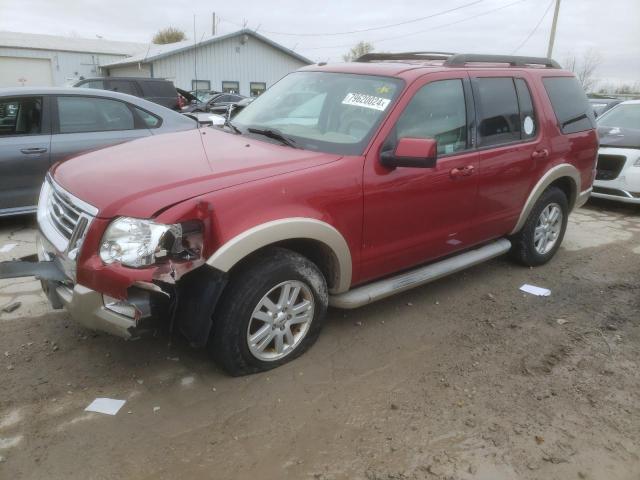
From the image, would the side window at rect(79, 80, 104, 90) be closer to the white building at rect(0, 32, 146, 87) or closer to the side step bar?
the side step bar

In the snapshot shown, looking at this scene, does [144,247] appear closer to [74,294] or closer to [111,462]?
[74,294]

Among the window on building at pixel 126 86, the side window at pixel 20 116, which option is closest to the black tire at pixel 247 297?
the side window at pixel 20 116

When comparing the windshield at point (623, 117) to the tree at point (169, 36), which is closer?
the windshield at point (623, 117)

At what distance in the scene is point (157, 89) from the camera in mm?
13023

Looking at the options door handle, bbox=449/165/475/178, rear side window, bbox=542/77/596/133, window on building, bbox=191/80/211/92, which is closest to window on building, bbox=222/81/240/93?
window on building, bbox=191/80/211/92

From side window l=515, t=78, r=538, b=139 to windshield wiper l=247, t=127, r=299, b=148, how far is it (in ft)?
6.93

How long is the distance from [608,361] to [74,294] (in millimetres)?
3378

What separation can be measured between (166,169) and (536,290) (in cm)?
342

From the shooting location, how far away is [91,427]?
266 cm

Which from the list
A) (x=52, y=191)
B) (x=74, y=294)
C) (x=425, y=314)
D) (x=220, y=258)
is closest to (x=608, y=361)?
(x=425, y=314)

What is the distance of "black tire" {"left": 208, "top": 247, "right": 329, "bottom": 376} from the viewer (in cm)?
283

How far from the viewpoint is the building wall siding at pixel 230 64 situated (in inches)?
1069

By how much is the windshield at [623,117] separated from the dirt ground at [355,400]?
17.4 ft

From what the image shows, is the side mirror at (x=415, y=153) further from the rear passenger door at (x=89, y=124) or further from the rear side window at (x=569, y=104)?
the rear passenger door at (x=89, y=124)
